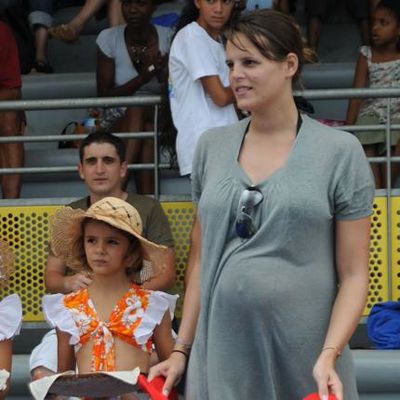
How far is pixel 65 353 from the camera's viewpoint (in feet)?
16.9

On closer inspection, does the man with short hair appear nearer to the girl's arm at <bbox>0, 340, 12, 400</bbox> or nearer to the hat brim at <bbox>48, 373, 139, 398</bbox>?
the girl's arm at <bbox>0, 340, 12, 400</bbox>

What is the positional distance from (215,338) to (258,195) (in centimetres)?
41

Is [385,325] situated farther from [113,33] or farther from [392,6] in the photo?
[113,33]

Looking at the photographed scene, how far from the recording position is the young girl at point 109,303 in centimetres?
Result: 512

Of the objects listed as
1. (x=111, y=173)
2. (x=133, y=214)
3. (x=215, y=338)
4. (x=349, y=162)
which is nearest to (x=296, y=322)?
(x=215, y=338)

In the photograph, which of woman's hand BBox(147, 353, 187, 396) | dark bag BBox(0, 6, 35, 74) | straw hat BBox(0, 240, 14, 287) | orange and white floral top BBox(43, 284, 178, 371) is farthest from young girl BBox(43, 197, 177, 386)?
dark bag BBox(0, 6, 35, 74)

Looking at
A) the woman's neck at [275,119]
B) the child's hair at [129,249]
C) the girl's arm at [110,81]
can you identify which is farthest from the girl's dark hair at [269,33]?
the girl's arm at [110,81]

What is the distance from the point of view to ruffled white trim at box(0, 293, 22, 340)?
17.6 ft

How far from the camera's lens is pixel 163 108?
694 cm

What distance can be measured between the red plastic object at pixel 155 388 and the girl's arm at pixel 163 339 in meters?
1.26

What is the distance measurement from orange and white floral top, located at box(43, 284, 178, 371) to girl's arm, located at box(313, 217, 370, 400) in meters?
1.61

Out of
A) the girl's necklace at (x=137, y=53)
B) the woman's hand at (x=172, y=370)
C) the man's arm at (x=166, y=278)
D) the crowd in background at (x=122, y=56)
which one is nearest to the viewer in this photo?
the woman's hand at (x=172, y=370)

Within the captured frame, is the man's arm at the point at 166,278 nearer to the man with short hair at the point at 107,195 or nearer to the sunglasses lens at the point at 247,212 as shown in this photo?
the man with short hair at the point at 107,195

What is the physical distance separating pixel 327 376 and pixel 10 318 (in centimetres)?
219
